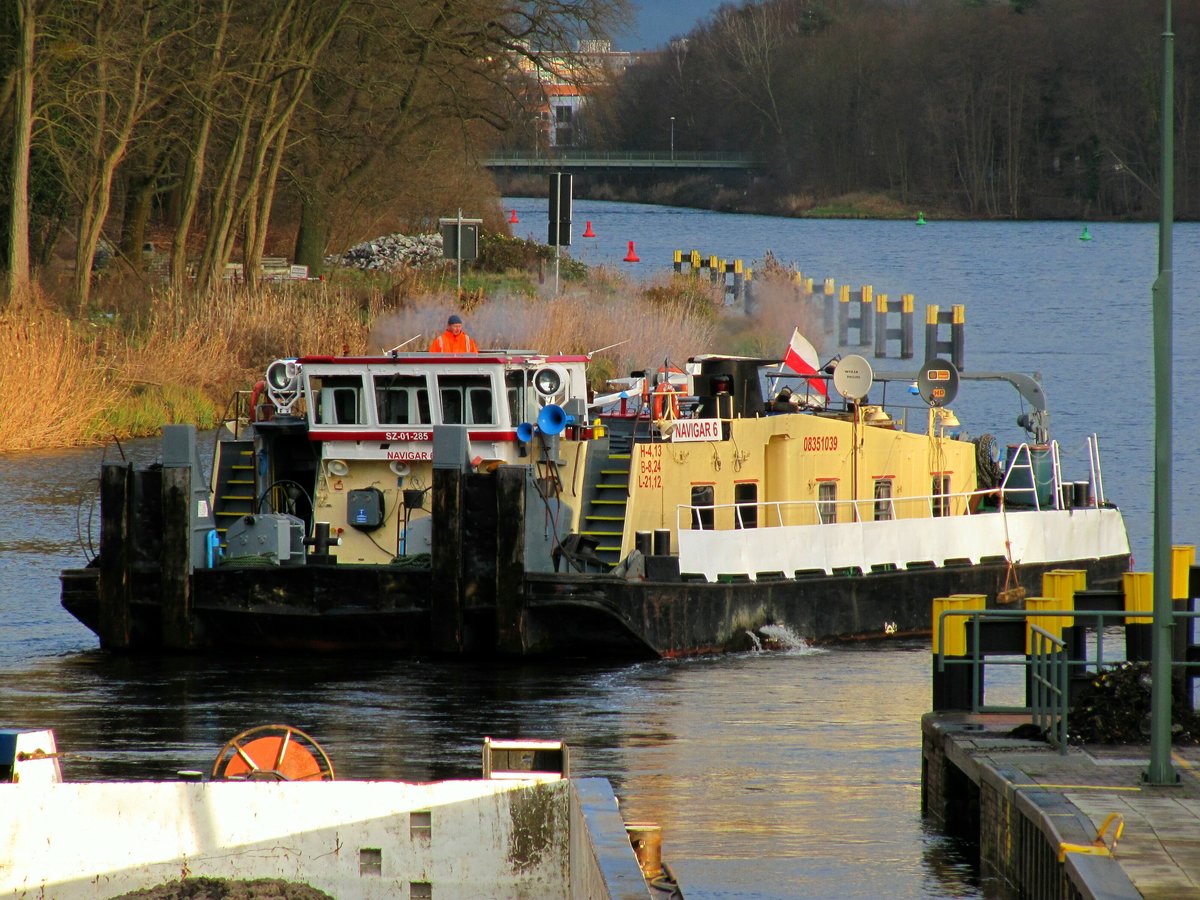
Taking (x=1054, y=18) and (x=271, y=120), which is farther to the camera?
(x=1054, y=18)

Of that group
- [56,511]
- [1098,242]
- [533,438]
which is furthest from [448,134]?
[1098,242]

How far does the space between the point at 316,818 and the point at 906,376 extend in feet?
68.5

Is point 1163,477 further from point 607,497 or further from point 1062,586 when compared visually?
point 607,497

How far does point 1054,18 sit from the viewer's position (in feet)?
427

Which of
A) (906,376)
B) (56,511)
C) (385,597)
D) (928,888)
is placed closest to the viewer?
(928,888)

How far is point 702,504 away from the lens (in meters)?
26.1

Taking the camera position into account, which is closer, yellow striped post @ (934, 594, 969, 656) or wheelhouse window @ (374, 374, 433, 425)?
yellow striped post @ (934, 594, 969, 656)

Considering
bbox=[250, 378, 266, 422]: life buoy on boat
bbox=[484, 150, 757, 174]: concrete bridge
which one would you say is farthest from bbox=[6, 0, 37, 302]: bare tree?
bbox=[484, 150, 757, 174]: concrete bridge

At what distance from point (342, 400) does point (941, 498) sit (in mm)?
8795

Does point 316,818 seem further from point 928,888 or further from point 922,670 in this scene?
point 922,670

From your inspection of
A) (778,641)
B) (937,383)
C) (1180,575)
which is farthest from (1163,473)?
(937,383)

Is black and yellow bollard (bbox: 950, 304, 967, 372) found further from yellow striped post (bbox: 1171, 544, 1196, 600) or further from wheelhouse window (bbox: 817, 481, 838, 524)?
yellow striped post (bbox: 1171, 544, 1196, 600)

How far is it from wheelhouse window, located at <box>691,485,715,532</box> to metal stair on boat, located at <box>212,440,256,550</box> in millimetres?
5661

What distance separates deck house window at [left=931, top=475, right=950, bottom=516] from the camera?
29.2 metres
